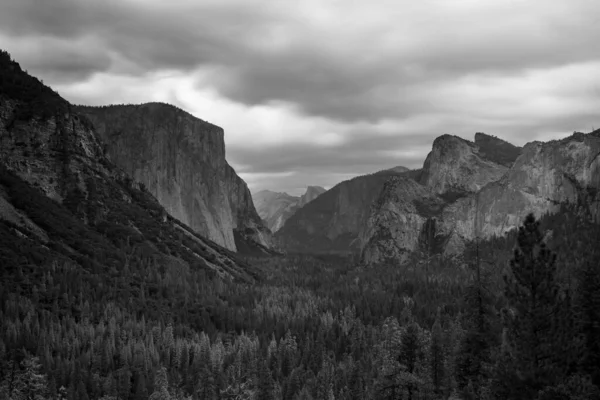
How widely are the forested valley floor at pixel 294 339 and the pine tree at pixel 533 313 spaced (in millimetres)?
83

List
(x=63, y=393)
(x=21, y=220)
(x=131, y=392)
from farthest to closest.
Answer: (x=21, y=220) < (x=131, y=392) < (x=63, y=393)

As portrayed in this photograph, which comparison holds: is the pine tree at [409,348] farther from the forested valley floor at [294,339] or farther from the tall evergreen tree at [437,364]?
the tall evergreen tree at [437,364]

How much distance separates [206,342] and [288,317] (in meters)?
43.3

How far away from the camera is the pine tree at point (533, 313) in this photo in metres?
37.2

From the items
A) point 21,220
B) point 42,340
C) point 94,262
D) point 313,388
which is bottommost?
point 313,388

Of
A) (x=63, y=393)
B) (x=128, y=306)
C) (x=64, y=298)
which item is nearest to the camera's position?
(x=63, y=393)

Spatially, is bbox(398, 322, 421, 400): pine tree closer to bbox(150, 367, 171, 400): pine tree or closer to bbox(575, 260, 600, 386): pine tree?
bbox(575, 260, 600, 386): pine tree

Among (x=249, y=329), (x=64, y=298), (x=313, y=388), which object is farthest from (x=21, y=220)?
(x=313, y=388)

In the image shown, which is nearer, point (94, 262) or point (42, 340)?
point (42, 340)

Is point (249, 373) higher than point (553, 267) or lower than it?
lower

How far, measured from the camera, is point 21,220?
180 meters

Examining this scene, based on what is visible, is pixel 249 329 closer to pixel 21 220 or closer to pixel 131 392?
pixel 131 392

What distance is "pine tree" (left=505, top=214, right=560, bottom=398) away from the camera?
3716 centimetres

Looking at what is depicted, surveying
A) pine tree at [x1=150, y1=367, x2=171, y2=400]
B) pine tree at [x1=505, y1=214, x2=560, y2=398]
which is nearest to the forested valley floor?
pine tree at [x1=505, y1=214, x2=560, y2=398]
